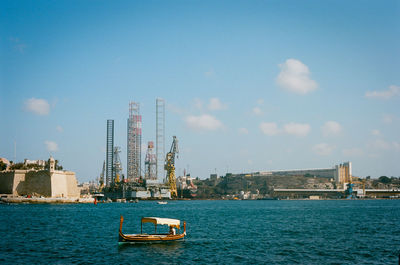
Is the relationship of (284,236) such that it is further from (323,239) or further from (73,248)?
(73,248)

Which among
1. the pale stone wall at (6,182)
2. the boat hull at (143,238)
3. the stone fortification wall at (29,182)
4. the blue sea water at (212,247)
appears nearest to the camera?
the blue sea water at (212,247)

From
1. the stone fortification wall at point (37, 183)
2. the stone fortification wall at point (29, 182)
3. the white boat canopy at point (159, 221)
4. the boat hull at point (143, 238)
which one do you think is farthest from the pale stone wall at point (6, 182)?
the boat hull at point (143, 238)

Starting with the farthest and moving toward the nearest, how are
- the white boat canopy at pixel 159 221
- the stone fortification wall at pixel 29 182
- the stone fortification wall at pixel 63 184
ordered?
1. the stone fortification wall at pixel 63 184
2. the stone fortification wall at pixel 29 182
3. the white boat canopy at pixel 159 221

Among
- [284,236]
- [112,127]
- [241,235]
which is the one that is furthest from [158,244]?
[112,127]

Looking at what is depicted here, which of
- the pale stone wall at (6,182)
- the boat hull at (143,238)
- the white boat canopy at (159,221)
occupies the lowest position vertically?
the boat hull at (143,238)

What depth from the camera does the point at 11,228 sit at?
1975 inches

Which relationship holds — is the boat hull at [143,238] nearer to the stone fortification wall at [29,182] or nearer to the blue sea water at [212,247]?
the blue sea water at [212,247]

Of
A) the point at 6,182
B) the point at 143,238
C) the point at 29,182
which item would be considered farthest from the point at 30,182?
the point at 143,238

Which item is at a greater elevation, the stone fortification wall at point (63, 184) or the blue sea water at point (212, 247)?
the stone fortification wall at point (63, 184)

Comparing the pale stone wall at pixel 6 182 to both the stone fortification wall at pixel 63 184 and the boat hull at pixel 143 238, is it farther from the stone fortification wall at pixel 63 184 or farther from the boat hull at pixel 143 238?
the boat hull at pixel 143 238

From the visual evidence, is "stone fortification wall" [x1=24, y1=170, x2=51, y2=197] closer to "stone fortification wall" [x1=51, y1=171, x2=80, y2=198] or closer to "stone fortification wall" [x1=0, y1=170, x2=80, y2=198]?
"stone fortification wall" [x1=0, y1=170, x2=80, y2=198]

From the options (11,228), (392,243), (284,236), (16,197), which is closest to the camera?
(392,243)

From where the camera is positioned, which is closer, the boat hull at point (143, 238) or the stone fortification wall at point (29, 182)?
the boat hull at point (143, 238)

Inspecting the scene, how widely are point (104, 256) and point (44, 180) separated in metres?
96.5
